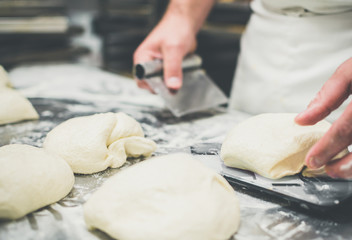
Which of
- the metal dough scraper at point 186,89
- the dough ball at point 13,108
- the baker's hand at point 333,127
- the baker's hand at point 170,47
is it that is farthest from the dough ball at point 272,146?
the dough ball at point 13,108

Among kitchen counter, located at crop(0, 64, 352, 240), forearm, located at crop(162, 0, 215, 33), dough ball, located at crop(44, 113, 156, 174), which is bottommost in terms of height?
kitchen counter, located at crop(0, 64, 352, 240)

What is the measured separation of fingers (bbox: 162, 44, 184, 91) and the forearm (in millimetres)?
316

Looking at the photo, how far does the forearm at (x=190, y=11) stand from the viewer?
6.68 ft

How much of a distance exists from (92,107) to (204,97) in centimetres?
69

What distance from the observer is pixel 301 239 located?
89 centimetres

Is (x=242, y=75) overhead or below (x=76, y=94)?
overhead

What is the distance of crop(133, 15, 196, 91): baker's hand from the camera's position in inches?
68.4

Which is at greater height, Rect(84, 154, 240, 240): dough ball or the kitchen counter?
Rect(84, 154, 240, 240): dough ball

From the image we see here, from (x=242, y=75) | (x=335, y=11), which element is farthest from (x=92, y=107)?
(x=335, y=11)

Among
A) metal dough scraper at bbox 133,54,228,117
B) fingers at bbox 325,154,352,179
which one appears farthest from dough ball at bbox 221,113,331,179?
metal dough scraper at bbox 133,54,228,117

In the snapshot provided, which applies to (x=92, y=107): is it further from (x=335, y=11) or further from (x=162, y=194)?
(x=335, y=11)

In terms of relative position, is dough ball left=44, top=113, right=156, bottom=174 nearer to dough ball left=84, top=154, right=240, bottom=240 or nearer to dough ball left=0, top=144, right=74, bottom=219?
dough ball left=0, top=144, right=74, bottom=219

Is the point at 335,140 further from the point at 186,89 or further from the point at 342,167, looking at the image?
the point at 186,89

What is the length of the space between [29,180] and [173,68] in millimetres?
1014
